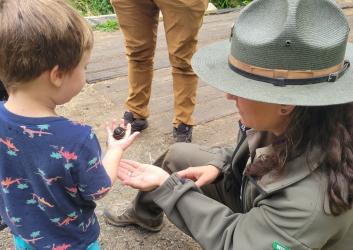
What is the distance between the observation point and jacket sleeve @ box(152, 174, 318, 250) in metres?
1.46

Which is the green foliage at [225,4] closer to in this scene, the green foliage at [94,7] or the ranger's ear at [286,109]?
the green foliage at [94,7]

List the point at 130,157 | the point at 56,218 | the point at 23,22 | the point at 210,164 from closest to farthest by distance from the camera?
the point at 23,22 < the point at 56,218 < the point at 210,164 < the point at 130,157

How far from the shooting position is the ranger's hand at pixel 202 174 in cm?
199

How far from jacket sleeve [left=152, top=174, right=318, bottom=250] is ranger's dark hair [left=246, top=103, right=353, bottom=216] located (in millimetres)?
123

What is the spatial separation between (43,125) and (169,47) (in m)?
1.66

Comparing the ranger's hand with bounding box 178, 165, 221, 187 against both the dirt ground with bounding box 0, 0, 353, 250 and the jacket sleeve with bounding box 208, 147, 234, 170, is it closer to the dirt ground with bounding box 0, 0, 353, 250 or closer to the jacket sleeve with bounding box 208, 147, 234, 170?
the jacket sleeve with bounding box 208, 147, 234, 170

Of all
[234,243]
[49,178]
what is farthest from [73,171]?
[234,243]

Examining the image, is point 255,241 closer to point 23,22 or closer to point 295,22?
point 295,22

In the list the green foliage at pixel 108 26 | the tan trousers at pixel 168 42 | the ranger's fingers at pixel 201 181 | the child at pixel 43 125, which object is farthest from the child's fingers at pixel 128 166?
the green foliage at pixel 108 26

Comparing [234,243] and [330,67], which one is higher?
[330,67]

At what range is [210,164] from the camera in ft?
6.80

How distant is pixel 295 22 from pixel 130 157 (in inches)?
72.1

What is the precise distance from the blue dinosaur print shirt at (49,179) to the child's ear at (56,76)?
0.32 feet

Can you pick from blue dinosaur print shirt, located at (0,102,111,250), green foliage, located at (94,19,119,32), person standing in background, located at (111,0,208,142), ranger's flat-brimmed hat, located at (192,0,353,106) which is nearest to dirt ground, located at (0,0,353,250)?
person standing in background, located at (111,0,208,142)
